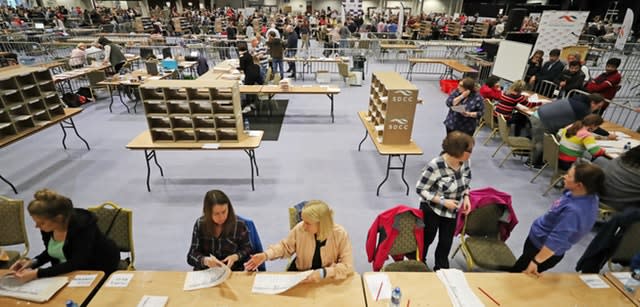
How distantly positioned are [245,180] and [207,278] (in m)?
2.90

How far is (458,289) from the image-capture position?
210cm

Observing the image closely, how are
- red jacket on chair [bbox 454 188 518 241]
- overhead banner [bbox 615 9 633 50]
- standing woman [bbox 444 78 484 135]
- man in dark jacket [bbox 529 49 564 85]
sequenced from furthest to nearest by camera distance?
overhead banner [bbox 615 9 633 50]
man in dark jacket [bbox 529 49 564 85]
standing woman [bbox 444 78 484 135]
red jacket on chair [bbox 454 188 518 241]

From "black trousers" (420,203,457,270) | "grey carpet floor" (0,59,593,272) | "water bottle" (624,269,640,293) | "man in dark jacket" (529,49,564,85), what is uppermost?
"man in dark jacket" (529,49,564,85)

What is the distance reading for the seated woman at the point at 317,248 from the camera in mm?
2176

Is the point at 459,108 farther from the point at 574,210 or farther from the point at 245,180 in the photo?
the point at 245,180

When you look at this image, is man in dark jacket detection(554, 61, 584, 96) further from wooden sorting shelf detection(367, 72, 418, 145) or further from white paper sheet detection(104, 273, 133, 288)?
white paper sheet detection(104, 273, 133, 288)

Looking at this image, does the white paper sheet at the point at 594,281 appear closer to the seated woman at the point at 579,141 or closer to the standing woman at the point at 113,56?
the seated woman at the point at 579,141

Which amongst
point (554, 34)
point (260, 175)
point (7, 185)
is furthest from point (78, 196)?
point (554, 34)

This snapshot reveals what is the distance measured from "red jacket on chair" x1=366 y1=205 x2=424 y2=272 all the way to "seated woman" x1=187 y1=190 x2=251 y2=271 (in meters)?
1.04

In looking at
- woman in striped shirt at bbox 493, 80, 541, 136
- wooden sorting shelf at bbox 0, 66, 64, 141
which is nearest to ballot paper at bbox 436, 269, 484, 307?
woman in striped shirt at bbox 493, 80, 541, 136

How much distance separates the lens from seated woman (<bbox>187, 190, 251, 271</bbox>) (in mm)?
2363

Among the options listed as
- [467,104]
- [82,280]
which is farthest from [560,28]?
[82,280]

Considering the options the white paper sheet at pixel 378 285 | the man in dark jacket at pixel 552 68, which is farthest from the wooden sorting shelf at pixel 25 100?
the man in dark jacket at pixel 552 68

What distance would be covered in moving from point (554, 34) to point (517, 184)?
24.8 ft
